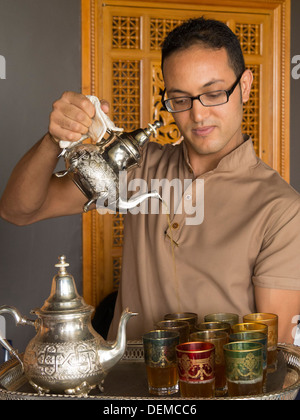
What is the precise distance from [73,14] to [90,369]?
8.94ft

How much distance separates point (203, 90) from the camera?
5.60 ft

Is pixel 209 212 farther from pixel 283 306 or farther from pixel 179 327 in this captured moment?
pixel 179 327

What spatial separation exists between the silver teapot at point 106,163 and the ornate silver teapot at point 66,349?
9.0 inches

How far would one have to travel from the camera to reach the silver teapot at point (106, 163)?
4.17ft

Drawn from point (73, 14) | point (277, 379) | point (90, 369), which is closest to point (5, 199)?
point (90, 369)

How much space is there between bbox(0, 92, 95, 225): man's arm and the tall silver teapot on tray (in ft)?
0.10

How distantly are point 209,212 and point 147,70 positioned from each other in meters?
1.96

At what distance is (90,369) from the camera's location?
3.42 feet

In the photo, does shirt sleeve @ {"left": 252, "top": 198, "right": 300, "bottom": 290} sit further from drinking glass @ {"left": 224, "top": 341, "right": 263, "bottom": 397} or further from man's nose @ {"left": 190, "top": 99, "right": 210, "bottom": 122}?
drinking glass @ {"left": 224, "top": 341, "right": 263, "bottom": 397}

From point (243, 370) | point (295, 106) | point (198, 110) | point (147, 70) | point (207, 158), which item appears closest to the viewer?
point (243, 370)

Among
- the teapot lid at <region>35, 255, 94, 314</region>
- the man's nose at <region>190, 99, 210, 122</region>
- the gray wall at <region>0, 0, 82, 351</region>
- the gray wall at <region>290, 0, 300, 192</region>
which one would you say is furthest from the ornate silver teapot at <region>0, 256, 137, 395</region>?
the gray wall at <region>290, 0, 300, 192</region>

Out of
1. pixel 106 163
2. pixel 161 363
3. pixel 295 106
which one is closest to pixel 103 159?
pixel 106 163

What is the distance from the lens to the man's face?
1.71m

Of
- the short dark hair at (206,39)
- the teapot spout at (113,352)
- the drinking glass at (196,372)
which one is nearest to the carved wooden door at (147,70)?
the short dark hair at (206,39)
